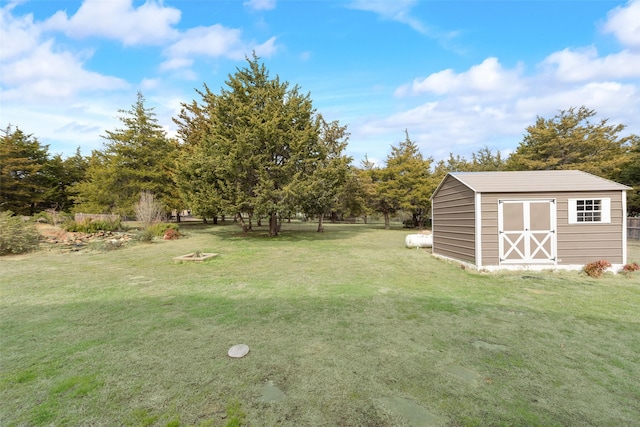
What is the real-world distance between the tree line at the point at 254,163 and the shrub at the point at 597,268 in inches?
452

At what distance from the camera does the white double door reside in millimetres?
8539

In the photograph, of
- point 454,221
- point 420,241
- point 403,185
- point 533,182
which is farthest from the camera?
point 403,185

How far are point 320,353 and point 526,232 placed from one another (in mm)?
8160

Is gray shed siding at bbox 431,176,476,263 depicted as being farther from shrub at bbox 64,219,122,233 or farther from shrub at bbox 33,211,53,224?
shrub at bbox 33,211,53,224

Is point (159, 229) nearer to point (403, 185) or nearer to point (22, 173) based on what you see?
point (403, 185)

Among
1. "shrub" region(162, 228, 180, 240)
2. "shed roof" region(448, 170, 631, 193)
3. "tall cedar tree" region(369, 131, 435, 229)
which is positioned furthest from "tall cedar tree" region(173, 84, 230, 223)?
"tall cedar tree" region(369, 131, 435, 229)

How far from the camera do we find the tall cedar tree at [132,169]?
72.1 ft

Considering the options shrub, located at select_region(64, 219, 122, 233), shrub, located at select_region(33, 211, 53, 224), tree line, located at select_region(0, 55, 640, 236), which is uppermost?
tree line, located at select_region(0, 55, 640, 236)

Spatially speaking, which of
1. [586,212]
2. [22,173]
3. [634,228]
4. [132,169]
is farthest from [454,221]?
[22,173]

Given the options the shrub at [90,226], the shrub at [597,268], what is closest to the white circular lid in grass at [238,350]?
the shrub at [597,268]

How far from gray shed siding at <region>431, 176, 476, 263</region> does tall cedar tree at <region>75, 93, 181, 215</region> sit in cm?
2082

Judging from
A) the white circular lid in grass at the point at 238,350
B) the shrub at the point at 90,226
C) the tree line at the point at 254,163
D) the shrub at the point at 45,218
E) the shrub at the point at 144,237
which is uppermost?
the tree line at the point at 254,163

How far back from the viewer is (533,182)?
29.4ft

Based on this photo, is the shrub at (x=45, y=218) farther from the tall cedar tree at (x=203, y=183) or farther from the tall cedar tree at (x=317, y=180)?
the tall cedar tree at (x=317, y=180)
